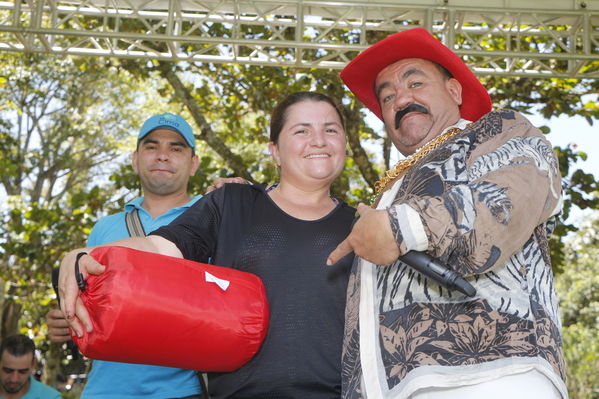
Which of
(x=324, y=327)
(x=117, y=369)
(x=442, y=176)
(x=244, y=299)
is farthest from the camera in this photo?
(x=117, y=369)

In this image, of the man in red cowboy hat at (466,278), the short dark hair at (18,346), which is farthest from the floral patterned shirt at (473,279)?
the short dark hair at (18,346)

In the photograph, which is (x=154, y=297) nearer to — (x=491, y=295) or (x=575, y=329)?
(x=491, y=295)

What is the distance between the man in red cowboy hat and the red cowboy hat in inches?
14.3

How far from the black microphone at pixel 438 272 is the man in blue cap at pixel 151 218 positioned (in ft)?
4.97

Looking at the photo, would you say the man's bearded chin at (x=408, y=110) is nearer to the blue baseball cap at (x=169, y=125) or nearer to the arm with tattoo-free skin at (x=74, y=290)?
the arm with tattoo-free skin at (x=74, y=290)

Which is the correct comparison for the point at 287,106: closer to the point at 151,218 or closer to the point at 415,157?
the point at 415,157

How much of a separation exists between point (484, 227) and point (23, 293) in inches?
486

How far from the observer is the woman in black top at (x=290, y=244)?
2018 mm

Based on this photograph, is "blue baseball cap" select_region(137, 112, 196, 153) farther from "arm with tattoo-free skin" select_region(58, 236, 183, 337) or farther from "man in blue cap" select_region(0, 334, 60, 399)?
"man in blue cap" select_region(0, 334, 60, 399)

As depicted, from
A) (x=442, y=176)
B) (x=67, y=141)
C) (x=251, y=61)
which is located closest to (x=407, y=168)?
(x=442, y=176)

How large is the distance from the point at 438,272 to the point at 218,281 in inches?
27.8

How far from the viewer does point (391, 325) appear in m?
1.65

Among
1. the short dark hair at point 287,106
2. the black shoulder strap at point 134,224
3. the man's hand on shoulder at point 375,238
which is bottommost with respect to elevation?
the man's hand on shoulder at point 375,238

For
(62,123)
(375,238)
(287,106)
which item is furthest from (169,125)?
(62,123)
